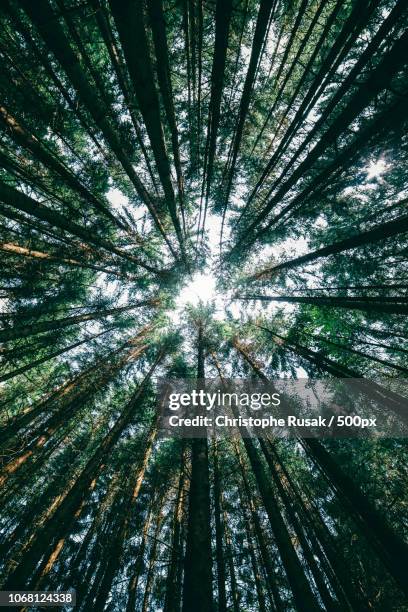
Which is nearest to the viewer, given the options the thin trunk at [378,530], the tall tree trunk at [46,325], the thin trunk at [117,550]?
the thin trunk at [378,530]

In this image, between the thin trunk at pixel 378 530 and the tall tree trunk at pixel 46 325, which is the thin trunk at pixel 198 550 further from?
the tall tree trunk at pixel 46 325

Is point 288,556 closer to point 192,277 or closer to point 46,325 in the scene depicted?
point 46,325

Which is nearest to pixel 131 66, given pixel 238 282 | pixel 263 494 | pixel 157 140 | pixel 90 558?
pixel 157 140

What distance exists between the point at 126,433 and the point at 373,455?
1025cm

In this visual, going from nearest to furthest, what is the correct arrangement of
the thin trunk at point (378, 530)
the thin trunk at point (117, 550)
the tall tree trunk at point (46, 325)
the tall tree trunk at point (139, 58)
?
the tall tree trunk at point (139, 58) < the thin trunk at point (378, 530) < the thin trunk at point (117, 550) < the tall tree trunk at point (46, 325)

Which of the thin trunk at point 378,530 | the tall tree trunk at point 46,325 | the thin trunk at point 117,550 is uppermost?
the tall tree trunk at point 46,325

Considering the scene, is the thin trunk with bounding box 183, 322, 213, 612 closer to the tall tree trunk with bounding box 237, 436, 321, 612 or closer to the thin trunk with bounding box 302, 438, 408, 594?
the tall tree trunk with bounding box 237, 436, 321, 612

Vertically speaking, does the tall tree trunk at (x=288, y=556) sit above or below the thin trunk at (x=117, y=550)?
below

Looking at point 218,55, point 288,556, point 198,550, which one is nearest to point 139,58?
point 218,55

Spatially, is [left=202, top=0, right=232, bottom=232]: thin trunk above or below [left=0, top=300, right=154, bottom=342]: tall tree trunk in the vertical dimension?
below

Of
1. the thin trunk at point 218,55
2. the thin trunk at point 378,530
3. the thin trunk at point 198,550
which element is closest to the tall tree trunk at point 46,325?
the thin trunk at point 198,550

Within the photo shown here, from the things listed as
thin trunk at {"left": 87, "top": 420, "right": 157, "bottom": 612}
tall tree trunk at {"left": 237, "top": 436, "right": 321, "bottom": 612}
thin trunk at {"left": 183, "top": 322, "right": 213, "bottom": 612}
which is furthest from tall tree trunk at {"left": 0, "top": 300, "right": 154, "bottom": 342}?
tall tree trunk at {"left": 237, "top": 436, "right": 321, "bottom": 612}

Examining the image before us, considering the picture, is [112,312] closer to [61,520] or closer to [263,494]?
[61,520]

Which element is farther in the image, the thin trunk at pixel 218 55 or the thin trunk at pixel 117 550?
the thin trunk at pixel 117 550
